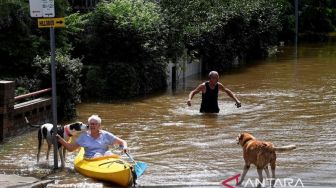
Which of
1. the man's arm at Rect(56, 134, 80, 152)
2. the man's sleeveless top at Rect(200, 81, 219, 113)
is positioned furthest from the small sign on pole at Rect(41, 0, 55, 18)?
the man's sleeveless top at Rect(200, 81, 219, 113)

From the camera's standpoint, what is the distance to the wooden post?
12.8m

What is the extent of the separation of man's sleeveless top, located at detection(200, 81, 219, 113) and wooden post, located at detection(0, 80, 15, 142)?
5187 mm

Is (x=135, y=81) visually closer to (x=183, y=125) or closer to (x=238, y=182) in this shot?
(x=183, y=125)

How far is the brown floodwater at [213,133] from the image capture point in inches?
394

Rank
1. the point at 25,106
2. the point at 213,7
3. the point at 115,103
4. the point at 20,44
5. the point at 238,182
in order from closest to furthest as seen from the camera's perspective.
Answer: the point at 238,182
the point at 25,106
the point at 20,44
the point at 115,103
the point at 213,7

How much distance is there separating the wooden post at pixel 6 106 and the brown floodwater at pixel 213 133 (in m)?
0.32

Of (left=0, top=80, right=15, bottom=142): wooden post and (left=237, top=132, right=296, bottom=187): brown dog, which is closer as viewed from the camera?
(left=237, top=132, right=296, bottom=187): brown dog

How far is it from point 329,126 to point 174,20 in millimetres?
10485

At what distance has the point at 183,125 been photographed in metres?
14.9

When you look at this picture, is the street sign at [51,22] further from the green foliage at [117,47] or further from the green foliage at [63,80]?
the green foliage at [117,47]

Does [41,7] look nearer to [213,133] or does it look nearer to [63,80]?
[213,133]

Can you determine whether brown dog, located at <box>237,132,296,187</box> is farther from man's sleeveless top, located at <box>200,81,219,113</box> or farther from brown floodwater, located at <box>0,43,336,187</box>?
man's sleeveless top, located at <box>200,81,219,113</box>

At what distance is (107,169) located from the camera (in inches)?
365

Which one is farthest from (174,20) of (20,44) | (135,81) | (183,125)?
(183,125)
